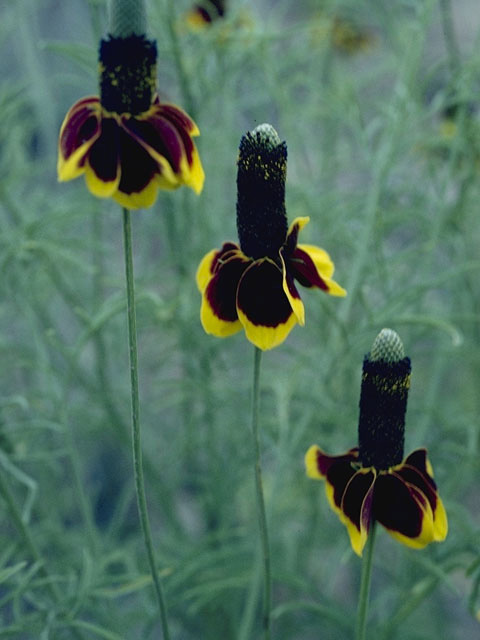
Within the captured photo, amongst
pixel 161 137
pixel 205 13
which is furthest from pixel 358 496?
pixel 205 13

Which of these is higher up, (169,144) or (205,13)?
(205,13)

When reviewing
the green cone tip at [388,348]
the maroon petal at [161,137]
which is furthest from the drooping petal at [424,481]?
the maroon petal at [161,137]

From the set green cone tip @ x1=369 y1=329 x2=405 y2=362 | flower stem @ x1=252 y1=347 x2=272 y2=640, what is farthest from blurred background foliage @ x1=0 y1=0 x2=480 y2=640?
green cone tip @ x1=369 y1=329 x2=405 y2=362

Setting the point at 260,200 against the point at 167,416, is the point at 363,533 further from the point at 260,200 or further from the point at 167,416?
the point at 167,416

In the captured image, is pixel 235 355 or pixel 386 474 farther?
pixel 235 355

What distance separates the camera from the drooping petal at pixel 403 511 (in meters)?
→ 0.66

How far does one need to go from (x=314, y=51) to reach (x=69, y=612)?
1.41 meters

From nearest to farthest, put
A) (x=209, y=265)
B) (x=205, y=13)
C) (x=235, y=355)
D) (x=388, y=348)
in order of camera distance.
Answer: (x=388, y=348) < (x=209, y=265) < (x=205, y=13) < (x=235, y=355)

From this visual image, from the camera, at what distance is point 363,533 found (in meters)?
0.63

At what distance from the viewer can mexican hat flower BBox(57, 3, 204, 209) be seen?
660mm

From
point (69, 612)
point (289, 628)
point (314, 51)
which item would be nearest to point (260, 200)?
point (69, 612)

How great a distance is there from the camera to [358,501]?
673 millimetres

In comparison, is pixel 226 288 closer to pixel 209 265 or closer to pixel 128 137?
pixel 209 265

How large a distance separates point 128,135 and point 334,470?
13.7 inches
